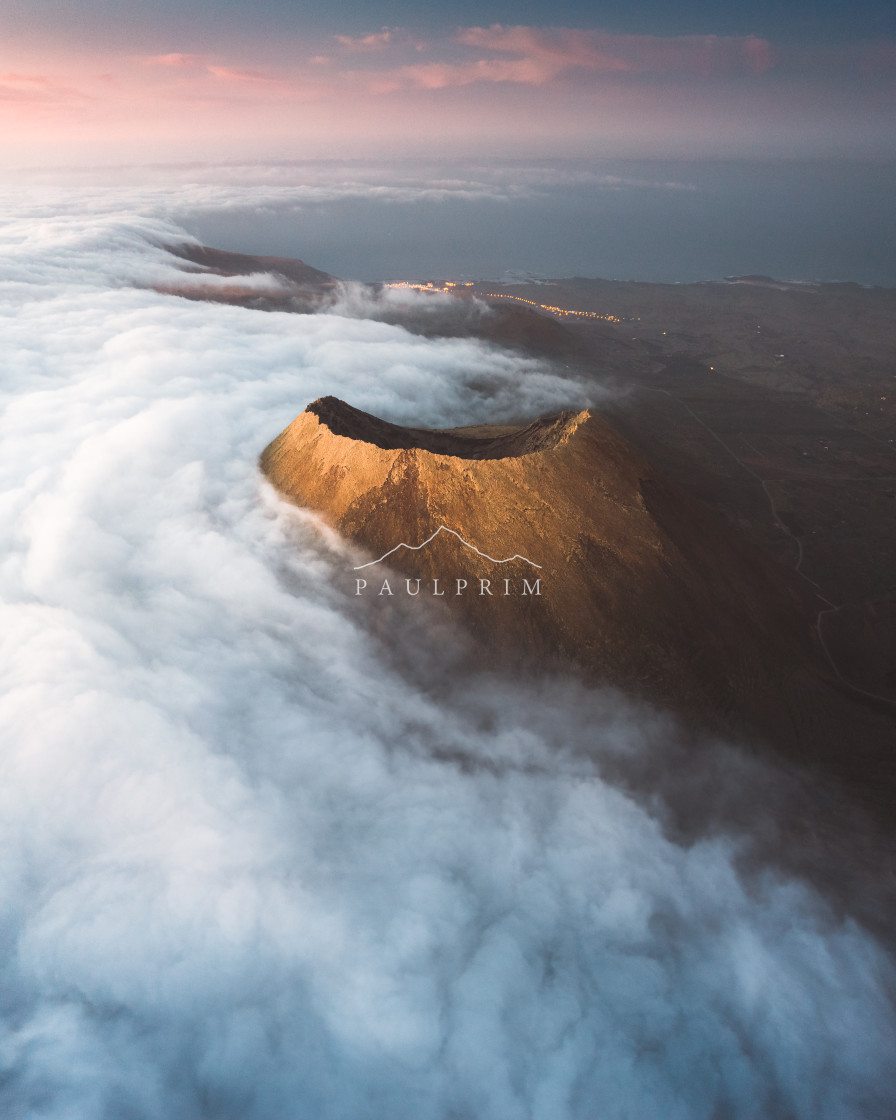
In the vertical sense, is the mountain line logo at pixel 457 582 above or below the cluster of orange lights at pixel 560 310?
below

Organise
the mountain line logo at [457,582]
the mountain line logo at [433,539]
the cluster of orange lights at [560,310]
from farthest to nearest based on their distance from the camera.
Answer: the cluster of orange lights at [560,310] → the mountain line logo at [433,539] → the mountain line logo at [457,582]

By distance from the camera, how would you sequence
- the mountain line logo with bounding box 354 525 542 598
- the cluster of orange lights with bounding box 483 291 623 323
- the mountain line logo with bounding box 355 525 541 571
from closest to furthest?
the mountain line logo with bounding box 354 525 542 598 < the mountain line logo with bounding box 355 525 541 571 < the cluster of orange lights with bounding box 483 291 623 323

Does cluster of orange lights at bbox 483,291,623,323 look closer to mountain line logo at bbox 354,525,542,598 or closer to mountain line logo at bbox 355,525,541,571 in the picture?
mountain line logo at bbox 355,525,541,571

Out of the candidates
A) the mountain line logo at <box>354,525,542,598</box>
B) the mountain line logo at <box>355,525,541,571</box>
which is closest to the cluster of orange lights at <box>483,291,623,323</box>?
the mountain line logo at <box>355,525,541,571</box>

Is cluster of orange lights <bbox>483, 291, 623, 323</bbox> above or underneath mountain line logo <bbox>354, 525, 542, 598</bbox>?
above

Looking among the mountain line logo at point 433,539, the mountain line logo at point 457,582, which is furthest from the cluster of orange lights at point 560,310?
the mountain line logo at point 457,582

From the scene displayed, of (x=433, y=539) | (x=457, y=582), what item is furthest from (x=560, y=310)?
(x=457, y=582)

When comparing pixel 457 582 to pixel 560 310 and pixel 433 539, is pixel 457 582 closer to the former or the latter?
pixel 433 539

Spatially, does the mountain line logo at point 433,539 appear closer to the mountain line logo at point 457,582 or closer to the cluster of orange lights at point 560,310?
the mountain line logo at point 457,582

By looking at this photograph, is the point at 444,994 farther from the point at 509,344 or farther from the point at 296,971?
the point at 509,344

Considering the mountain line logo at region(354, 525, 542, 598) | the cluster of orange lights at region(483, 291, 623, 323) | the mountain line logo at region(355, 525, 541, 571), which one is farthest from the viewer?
the cluster of orange lights at region(483, 291, 623, 323)

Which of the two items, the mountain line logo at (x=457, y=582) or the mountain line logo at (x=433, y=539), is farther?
the mountain line logo at (x=433, y=539)
